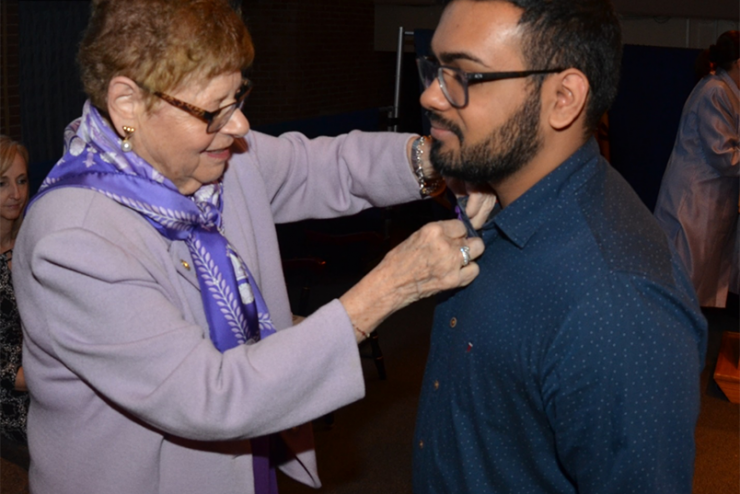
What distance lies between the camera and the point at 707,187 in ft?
16.2

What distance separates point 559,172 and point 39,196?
919mm

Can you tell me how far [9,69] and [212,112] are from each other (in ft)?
17.0

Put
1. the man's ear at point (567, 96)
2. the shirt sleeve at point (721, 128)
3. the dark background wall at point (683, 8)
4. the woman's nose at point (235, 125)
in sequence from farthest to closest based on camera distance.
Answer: the dark background wall at point (683, 8), the shirt sleeve at point (721, 128), the woman's nose at point (235, 125), the man's ear at point (567, 96)

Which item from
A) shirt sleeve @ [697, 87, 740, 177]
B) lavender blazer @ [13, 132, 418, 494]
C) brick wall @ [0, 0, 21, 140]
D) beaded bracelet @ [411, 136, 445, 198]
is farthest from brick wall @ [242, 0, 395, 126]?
lavender blazer @ [13, 132, 418, 494]

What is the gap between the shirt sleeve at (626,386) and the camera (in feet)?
3.74

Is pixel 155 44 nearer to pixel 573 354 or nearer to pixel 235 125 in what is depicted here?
pixel 235 125

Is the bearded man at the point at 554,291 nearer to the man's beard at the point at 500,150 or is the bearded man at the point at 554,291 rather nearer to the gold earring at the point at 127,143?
the man's beard at the point at 500,150

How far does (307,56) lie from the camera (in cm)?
854

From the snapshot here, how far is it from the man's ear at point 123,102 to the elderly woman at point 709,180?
162 inches

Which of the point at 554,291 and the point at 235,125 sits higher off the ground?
the point at 235,125

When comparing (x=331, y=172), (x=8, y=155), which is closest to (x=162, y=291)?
(x=331, y=172)

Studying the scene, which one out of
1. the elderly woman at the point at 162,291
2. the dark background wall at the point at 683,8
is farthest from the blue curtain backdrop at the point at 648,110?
the elderly woman at the point at 162,291

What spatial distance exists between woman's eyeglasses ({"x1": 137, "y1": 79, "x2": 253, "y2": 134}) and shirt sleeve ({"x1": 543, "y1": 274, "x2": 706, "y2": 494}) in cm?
73

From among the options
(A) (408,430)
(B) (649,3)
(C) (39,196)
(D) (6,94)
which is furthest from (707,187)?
(D) (6,94)
